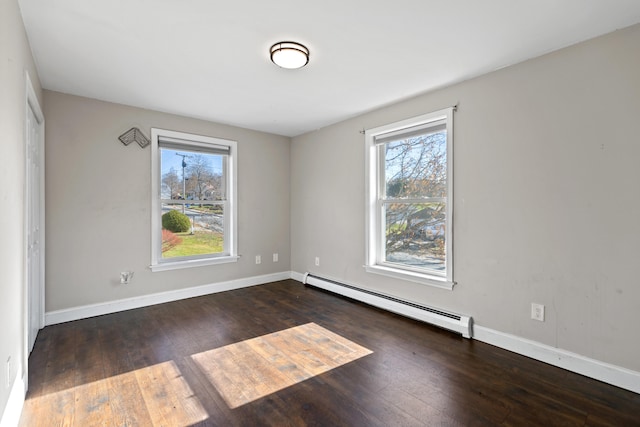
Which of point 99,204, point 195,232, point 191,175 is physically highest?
point 191,175

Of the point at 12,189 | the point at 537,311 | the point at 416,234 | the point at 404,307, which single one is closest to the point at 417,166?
the point at 416,234

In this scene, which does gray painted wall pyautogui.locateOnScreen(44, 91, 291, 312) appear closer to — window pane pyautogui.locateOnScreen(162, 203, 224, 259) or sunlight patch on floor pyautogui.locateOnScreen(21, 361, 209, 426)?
window pane pyautogui.locateOnScreen(162, 203, 224, 259)

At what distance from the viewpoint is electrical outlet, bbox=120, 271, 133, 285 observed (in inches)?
142

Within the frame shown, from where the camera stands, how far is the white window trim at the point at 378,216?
3.04 m

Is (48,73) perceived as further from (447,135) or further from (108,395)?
(447,135)

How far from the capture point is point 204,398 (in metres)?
1.96

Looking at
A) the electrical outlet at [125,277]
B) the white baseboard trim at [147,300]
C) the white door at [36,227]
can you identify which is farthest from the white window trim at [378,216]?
the white door at [36,227]

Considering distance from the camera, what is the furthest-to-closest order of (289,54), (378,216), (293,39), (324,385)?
(378,216), (289,54), (293,39), (324,385)

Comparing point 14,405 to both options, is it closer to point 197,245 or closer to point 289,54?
point 197,245

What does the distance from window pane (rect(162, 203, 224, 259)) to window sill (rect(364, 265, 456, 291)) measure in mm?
2204

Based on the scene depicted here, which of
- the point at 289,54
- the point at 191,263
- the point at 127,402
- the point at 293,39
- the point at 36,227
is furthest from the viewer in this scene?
the point at 191,263

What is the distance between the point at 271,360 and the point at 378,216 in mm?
2143

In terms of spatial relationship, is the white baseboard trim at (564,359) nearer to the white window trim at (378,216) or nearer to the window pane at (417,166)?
the white window trim at (378,216)

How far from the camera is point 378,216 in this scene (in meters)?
3.88
